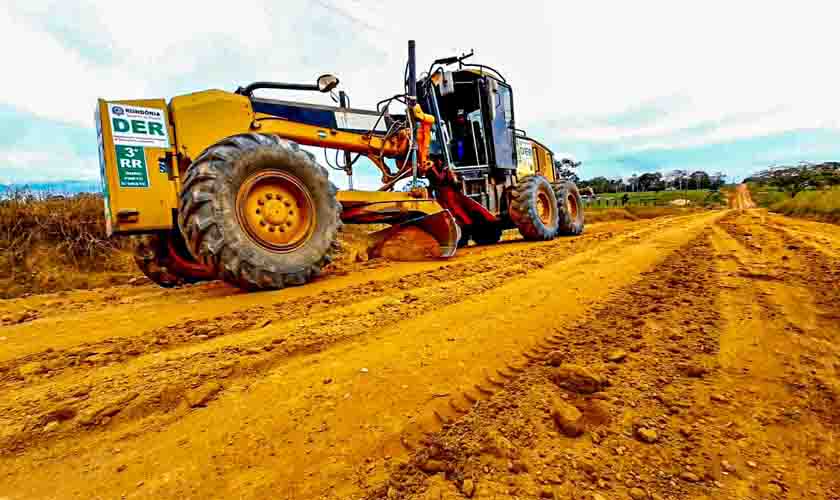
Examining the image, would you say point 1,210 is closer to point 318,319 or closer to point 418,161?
point 418,161

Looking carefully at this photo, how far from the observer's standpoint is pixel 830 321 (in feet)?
6.65

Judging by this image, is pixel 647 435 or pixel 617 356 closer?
pixel 647 435

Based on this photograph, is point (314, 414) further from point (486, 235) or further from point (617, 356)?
point (486, 235)

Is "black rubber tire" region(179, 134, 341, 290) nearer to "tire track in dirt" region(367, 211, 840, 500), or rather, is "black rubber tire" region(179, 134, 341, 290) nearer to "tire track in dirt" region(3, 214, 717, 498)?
"tire track in dirt" region(3, 214, 717, 498)

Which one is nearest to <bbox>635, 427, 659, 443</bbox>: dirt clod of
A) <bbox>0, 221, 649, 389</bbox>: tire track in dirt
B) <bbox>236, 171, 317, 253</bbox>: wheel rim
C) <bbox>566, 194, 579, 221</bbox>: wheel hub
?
<bbox>0, 221, 649, 389</bbox>: tire track in dirt

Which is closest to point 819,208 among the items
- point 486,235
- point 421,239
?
point 486,235

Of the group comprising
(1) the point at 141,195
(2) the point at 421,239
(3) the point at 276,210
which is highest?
(1) the point at 141,195

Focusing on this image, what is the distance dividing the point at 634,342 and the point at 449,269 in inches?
89.8

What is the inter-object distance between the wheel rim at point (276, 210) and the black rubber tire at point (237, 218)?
54 millimetres

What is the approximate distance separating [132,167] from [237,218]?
107 centimetres

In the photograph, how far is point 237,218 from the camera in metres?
3.15

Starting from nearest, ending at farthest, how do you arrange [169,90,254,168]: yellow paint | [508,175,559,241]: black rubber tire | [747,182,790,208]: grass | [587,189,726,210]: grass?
1. [169,90,254,168]: yellow paint
2. [508,175,559,241]: black rubber tire
3. [747,182,790,208]: grass
4. [587,189,726,210]: grass

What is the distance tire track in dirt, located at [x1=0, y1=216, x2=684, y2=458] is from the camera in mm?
1362

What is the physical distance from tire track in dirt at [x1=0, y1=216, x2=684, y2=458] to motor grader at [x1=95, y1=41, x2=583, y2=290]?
728 mm
